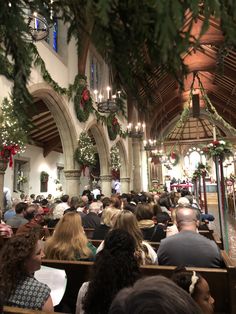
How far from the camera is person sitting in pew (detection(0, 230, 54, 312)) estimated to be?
1.68 m

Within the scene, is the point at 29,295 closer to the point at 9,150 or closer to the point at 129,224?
the point at 129,224

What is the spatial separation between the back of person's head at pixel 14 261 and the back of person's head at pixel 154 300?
3.75ft

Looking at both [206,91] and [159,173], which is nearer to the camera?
[206,91]

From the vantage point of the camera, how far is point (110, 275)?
1.53 metres

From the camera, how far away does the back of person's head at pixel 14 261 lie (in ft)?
5.53

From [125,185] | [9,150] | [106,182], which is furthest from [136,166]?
[9,150]

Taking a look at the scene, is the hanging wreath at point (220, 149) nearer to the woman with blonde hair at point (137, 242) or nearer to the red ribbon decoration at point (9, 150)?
the woman with blonde hair at point (137, 242)

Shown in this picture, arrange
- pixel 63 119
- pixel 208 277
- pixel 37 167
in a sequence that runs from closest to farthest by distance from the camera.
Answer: pixel 208 277, pixel 63 119, pixel 37 167

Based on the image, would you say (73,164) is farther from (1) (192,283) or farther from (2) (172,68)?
(2) (172,68)

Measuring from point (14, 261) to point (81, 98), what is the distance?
293 inches

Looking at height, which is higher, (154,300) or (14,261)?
(154,300)

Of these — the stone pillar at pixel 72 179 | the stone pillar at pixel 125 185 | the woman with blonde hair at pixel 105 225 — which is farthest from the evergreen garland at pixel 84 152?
the stone pillar at pixel 125 185

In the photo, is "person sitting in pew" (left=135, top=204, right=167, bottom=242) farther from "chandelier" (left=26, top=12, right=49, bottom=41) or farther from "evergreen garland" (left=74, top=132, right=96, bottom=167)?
"evergreen garland" (left=74, top=132, right=96, bottom=167)

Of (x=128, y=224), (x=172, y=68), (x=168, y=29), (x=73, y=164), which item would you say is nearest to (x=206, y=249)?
(x=128, y=224)
